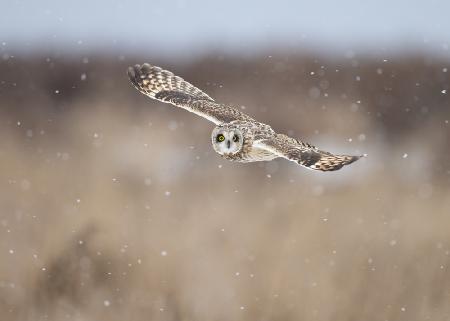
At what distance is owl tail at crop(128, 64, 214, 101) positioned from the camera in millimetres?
3918

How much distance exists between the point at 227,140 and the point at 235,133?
1.8 inches

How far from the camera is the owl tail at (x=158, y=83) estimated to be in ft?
12.9

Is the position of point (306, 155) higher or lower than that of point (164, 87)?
lower

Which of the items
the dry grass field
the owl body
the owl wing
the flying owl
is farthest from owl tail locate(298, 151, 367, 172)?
the dry grass field

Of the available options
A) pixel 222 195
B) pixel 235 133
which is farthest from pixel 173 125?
pixel 235 133

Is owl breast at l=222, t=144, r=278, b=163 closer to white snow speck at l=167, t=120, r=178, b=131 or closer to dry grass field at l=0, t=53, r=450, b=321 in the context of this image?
dry grass field at l=0, t=53, r=450, b=321

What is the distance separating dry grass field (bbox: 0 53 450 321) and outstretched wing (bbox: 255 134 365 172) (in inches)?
136

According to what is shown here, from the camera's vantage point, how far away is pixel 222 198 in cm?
803

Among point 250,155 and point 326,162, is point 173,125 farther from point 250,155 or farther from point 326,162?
point 326,162

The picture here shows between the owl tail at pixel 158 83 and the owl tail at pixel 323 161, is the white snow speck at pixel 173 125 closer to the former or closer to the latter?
the owl tail at pixel 158 83

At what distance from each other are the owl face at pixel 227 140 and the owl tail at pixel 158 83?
23.4 inches

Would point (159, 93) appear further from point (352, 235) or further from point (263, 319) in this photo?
point (352, 235)

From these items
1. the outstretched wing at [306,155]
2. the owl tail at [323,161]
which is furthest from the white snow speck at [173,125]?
the owl tail at [323,161]

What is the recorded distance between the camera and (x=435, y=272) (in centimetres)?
700
